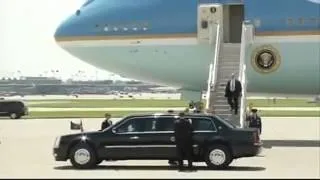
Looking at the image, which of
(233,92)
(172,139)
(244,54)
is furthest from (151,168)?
(244,54)

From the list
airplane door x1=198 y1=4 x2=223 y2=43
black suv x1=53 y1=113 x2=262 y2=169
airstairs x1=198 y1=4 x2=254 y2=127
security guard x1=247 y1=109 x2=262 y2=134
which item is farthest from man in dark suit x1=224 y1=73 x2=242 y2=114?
black suv x1=53 y1=113 x2=262 y2=169

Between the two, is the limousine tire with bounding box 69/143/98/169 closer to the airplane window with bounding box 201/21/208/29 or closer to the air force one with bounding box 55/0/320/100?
the air force one with bounding box 55/0/320/100

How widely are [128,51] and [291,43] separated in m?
6.26


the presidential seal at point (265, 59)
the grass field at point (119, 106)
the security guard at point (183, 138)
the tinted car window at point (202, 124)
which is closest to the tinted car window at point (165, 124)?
the tinted car window at point (202, 124)

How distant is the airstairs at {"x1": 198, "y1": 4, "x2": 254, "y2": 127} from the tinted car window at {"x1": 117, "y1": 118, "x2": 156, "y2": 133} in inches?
202

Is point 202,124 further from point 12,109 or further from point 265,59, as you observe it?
point 12,109

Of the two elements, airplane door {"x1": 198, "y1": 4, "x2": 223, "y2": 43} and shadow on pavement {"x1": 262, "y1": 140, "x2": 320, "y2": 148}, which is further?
shadow on pavement {"x1": 262, "y1": 140, "x2": 320, "y2": 148}

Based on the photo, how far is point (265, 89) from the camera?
88.7 ft

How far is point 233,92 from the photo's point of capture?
2366 cm

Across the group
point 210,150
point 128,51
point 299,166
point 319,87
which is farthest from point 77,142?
point 319,87

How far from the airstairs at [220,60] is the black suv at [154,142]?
16.6 feet

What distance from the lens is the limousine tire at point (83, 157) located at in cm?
1864

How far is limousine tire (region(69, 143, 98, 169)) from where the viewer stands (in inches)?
734

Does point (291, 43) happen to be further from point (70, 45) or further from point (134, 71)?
point (70, 45)
